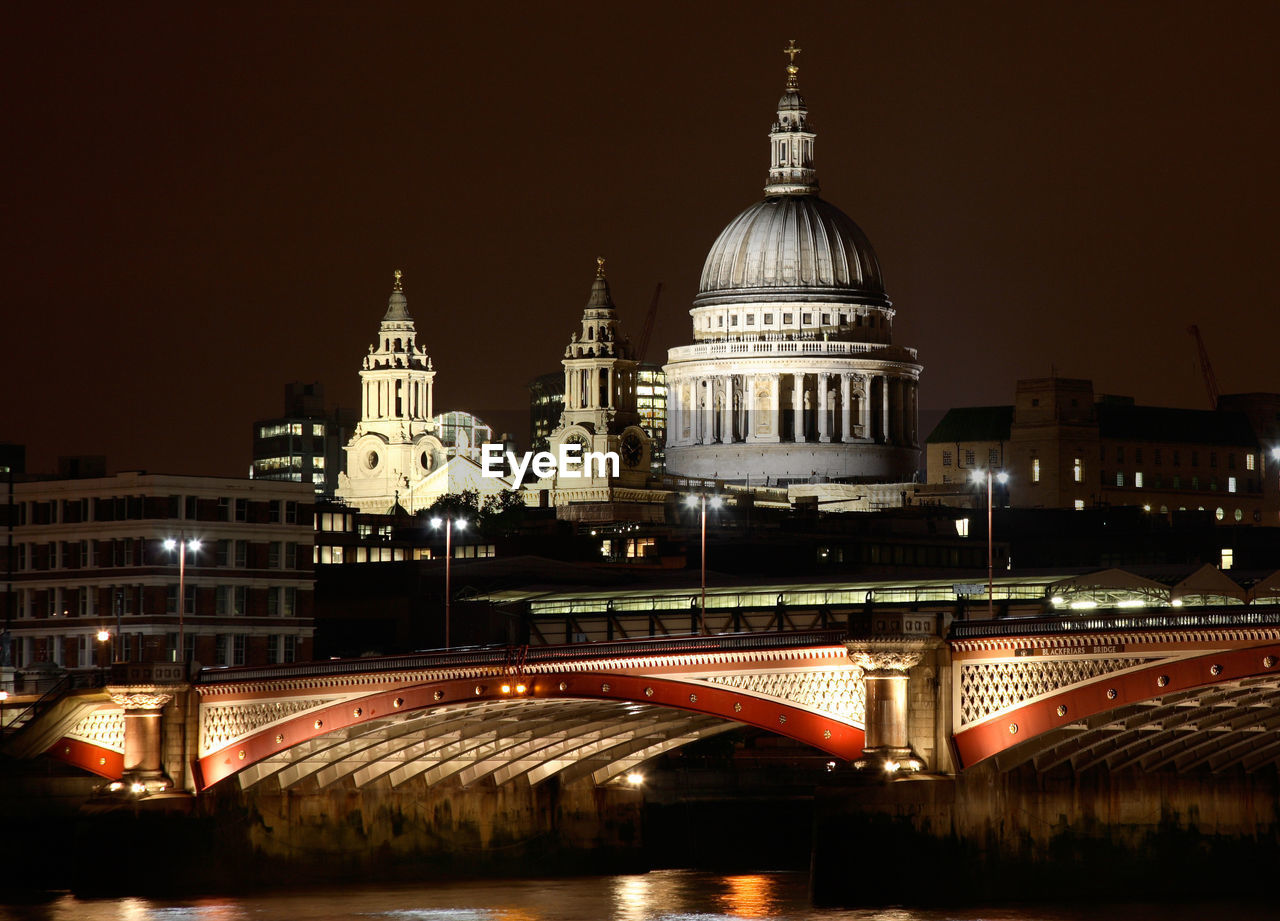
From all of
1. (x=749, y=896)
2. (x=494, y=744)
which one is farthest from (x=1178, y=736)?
(x=494, y=744)

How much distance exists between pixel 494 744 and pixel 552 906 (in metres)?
9.65

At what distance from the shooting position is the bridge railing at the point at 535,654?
85.2 meters

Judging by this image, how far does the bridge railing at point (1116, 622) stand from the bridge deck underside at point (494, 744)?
1230 cm

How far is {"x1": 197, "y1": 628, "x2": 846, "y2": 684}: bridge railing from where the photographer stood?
85.2 metres

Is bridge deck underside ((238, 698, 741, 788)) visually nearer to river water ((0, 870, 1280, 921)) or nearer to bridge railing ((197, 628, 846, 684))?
bridge railing ((197, 628, 846, 684))

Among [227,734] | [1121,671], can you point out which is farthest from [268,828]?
[1121,671]

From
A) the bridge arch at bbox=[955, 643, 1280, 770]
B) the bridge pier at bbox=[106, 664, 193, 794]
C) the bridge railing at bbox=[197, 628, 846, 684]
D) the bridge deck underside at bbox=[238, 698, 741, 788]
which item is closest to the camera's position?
the bridge arch at bbox=[955, 643, 1280, 770]

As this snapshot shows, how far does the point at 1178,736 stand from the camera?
91062mm

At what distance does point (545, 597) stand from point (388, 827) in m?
40.3

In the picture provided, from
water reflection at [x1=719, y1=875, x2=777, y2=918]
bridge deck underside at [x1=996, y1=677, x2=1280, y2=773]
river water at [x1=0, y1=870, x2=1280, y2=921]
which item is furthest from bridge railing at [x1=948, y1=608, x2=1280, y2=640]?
water reflection at [x1=719, y1=875, x2=777, y2=918]

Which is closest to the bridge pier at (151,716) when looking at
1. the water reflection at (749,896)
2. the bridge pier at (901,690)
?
the water reflection at (749,896)

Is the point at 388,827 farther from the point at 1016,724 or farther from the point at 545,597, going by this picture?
the point at 545,597

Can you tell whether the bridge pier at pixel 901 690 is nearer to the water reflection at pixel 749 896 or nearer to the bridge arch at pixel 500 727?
the bridge arch at pixel 500 727

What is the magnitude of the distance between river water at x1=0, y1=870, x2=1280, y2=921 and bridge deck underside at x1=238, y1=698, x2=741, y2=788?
13.5 feet
